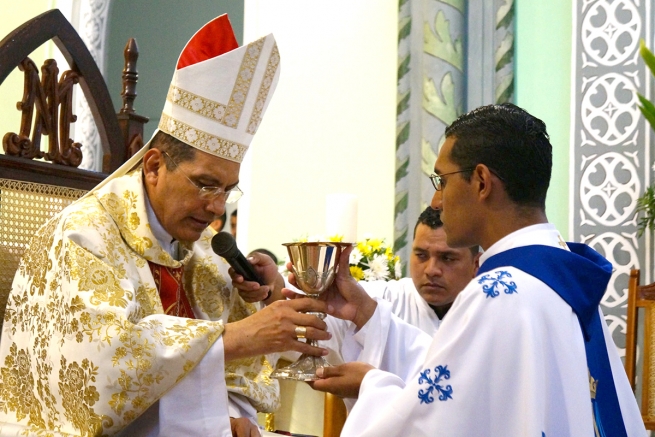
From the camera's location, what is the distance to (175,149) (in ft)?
9.57

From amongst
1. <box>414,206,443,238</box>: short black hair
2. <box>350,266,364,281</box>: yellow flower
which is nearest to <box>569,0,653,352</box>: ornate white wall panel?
<box>414,206,443,238</box>: short black hair

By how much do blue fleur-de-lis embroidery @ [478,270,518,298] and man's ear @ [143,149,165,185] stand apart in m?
1.23

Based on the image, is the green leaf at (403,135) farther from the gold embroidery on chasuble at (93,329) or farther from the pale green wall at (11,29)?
the pale green wall at (11,29)

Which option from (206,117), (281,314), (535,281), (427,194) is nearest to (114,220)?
(206,117)

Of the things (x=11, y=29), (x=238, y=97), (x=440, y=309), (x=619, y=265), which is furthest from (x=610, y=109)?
(x=11, y=29)

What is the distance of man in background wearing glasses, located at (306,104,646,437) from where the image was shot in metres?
2.11

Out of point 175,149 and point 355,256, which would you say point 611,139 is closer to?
point 355,256

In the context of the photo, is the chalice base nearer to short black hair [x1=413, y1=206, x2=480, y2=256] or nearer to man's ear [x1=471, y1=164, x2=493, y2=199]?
man's ear [x1=471, y1=164, x2=493, y2=199]

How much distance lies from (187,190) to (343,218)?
164cm

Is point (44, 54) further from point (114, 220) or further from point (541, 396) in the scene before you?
point (541, 396)

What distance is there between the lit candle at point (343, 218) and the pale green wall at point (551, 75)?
4.88ft

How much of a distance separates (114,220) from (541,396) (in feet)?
4.88

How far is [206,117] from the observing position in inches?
116

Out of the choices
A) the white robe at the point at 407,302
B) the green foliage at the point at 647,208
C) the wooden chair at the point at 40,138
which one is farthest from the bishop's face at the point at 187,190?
the green foliage at the point at 647,208
